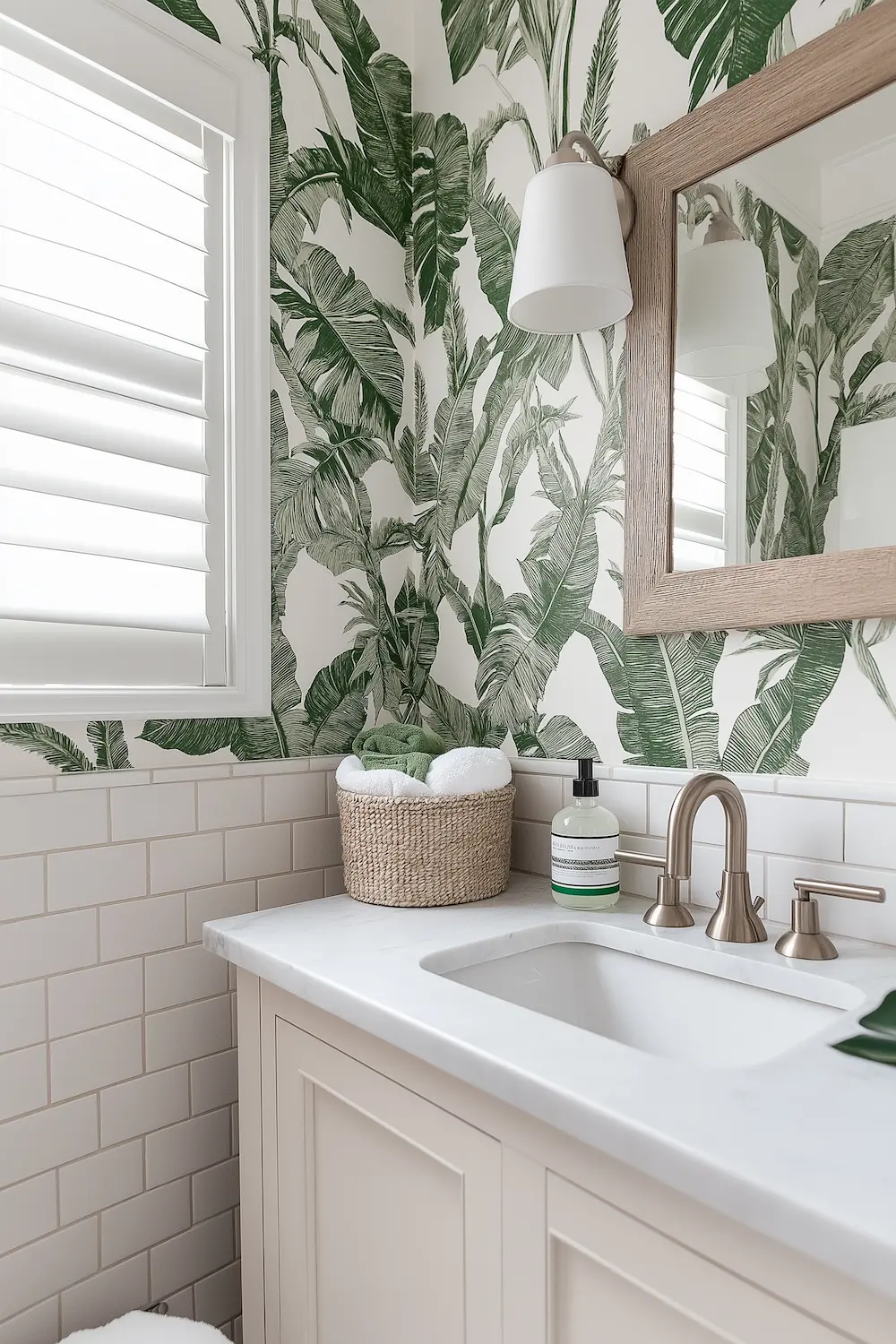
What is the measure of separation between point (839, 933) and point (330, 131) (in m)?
Answer: 1.44

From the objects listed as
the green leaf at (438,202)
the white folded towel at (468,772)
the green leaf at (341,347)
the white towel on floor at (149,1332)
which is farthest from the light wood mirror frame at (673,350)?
the white towel on floor at (149,1332)

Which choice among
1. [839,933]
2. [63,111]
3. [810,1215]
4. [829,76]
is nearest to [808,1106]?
[810,1215]

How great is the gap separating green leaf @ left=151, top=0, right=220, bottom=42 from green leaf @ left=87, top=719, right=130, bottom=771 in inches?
39.8

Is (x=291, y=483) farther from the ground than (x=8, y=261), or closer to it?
closer to it

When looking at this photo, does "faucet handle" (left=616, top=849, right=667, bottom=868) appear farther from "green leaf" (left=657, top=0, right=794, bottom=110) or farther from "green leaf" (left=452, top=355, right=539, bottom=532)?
"green leaf" (left=657, top=0, right=794, bottom=110)

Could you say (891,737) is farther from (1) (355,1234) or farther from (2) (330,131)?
(2) (330,131)

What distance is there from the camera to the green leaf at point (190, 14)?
4.10ft

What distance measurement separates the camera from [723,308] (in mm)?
1118

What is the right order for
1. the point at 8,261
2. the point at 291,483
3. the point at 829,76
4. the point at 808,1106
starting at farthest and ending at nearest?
the point at 291,483
the point at 8,261
the point at 829,76
the point at 808,1106

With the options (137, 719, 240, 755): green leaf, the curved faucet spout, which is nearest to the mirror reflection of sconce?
the curved faucet spout

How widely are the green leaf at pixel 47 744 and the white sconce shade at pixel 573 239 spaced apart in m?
0.84

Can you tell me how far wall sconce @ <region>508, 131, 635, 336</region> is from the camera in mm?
1122

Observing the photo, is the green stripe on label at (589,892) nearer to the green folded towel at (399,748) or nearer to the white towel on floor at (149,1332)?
the green folded towel at (399,748)

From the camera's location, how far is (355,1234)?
0.90m
